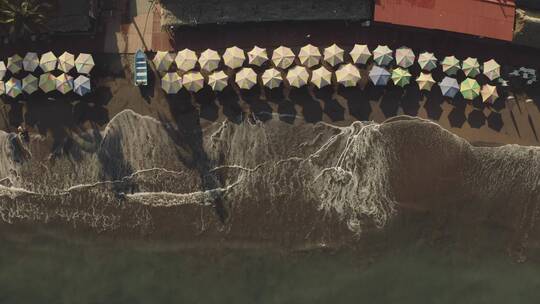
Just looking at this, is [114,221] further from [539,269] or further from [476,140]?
[539,269]

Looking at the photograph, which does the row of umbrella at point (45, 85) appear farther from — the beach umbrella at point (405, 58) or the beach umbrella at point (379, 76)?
the beach umbrella at point (405, 58)

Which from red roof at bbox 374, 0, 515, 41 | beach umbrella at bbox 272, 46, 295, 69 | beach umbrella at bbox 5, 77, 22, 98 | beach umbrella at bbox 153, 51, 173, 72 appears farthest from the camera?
beach umbrella at bbox 153, 51, 173, 72

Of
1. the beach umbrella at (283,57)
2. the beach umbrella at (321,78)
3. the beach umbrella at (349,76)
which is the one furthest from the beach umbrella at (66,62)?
the beach umbrella at (349,76)

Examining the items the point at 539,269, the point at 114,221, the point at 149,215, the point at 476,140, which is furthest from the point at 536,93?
the point at 114,221

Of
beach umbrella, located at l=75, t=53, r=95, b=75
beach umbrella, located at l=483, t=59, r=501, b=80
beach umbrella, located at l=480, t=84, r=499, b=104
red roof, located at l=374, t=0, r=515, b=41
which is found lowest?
beach umbrella, located at l=480, t=84, r=499, b=104

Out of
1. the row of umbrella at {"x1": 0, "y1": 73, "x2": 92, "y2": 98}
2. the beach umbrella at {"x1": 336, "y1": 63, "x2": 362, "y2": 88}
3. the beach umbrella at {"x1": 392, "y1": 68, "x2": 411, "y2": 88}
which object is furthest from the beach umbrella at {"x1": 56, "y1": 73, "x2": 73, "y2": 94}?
the beach umbrella at {"x1": 392, "y1": 68, "x2": 411, "y2": 88}

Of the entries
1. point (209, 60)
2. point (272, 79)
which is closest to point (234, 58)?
point (209, 60)

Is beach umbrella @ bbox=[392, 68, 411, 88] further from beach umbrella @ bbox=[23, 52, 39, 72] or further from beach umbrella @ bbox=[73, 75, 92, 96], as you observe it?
beach umbrella @ bbox=[23, 52, 39, 72]
